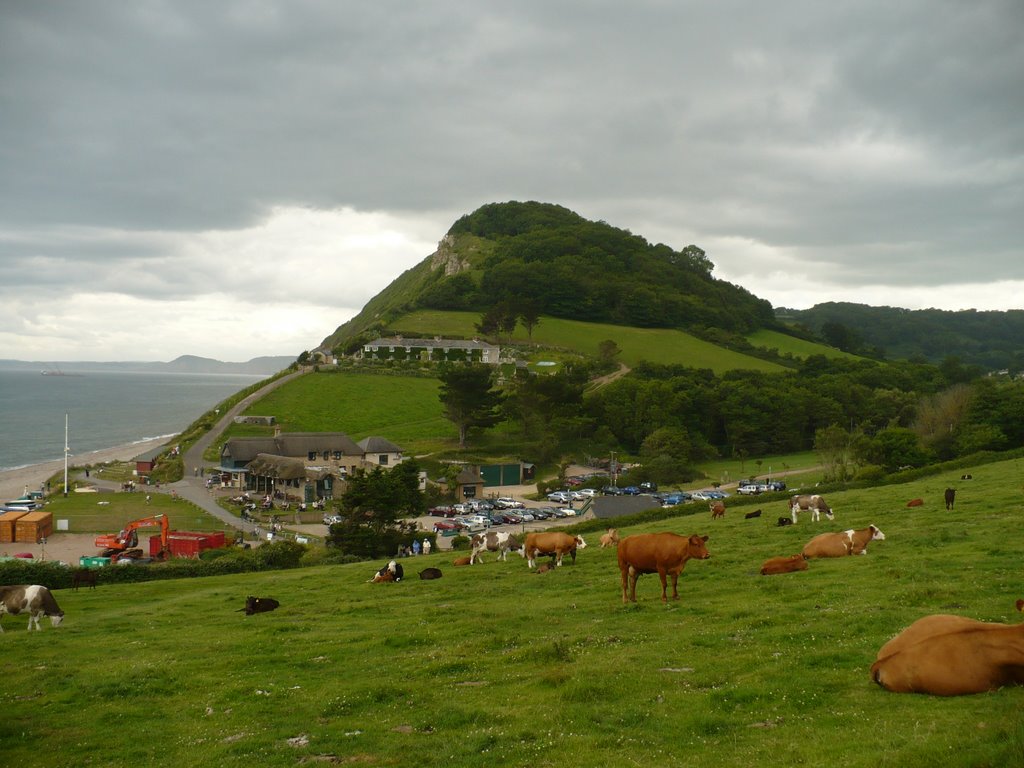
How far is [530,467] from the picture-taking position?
3696 inches

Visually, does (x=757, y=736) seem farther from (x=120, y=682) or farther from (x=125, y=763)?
(x=120, y=682)

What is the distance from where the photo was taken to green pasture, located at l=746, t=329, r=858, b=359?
17038 centimetres

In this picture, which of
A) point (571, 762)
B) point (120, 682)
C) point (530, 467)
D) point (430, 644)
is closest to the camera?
point (571, 762)

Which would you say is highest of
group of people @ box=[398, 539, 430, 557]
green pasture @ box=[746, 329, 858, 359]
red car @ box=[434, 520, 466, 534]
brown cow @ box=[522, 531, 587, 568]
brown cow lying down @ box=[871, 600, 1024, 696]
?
green pasture @ box=[746, 329, 858, 359]

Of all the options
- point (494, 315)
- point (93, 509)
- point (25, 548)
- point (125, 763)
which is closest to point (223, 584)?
point (125, 763)

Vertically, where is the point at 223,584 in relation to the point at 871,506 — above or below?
below

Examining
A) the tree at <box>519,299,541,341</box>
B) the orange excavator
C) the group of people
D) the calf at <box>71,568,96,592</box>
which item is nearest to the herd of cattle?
the calf at <box>71,568,96,592</box>

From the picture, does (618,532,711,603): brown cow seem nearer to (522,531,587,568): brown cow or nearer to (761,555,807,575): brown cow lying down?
(761,555,807,575): brown cow lying down

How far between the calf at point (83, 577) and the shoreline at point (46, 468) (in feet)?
191

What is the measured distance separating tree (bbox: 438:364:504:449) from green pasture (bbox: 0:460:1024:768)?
70441 mm

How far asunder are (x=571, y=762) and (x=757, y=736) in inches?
84.9

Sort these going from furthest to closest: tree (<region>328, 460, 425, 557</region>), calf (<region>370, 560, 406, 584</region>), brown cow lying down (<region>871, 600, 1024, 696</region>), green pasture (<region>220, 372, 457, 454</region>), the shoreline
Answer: green pasture (<region>220, 372, 457, 454</region>) < the shoreline < tree (<region>328, 460, 425, 557</region>) < calf (<region>370, 560, 406, 584</region>) < brown cow lying down (<region>871, 600, 1024, 696</region>)

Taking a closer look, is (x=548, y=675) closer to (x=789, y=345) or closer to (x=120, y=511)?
(x=120, y=511)

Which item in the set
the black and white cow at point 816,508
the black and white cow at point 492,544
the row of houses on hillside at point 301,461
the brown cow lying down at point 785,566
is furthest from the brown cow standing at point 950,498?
the row of houses on hillside at point 301,461
